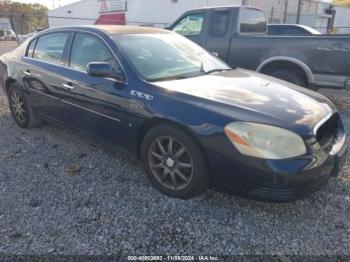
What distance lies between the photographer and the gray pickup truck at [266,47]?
17.8ft

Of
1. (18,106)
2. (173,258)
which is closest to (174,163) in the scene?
(173,258)

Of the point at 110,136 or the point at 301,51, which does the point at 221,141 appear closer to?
the point at 110,136

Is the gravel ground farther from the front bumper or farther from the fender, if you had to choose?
the fender

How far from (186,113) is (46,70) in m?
2.32

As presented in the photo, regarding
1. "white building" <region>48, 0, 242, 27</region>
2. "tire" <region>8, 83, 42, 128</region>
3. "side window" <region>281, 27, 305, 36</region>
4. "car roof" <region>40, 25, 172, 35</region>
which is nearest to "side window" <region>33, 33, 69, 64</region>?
"car roof" <region>40, 25, 172, 35</region>

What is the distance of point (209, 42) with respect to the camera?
22.2 feet

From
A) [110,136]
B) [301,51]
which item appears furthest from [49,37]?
[301,51]

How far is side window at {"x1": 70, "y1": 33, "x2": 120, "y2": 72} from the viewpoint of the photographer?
→ 11.4 feet

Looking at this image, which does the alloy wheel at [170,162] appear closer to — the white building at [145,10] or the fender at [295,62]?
the fender at [295,62]

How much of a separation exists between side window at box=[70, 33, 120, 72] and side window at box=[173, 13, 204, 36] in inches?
142

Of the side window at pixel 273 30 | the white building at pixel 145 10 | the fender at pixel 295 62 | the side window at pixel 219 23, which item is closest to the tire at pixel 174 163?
the fender at pixel 295 62

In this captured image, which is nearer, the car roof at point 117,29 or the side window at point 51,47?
the car roof at point 117,29

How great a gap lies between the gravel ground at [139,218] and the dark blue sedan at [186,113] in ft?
0.95

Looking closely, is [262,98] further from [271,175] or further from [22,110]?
[22,110]
